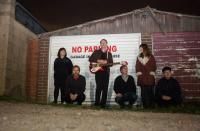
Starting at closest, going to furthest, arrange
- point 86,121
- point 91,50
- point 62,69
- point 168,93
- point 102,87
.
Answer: point 86,121, point 102,87, point 168,93, point 62,69, point 91,50

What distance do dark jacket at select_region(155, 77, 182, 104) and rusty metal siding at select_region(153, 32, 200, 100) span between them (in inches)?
87.1

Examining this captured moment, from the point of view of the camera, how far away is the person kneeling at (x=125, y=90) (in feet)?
31.6

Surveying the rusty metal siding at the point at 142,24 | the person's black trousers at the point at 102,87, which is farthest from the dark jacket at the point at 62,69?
the rusty metal siding at the point at 142,24

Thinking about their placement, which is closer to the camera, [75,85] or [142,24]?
[75,85]

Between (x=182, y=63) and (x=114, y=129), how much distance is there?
22.5 feet

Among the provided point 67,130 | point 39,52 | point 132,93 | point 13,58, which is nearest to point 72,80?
point 132,93

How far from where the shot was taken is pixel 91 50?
41.2 feet

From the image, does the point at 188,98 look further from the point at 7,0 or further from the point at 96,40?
the point at 7,0

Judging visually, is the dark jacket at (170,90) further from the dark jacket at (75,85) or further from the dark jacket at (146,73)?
the dark jacket at (75,85)

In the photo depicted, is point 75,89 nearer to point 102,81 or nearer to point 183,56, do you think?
point 102,81

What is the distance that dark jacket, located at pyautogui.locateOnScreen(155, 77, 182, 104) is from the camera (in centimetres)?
944

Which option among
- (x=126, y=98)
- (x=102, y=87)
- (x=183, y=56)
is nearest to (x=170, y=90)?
(x=126, y=98)

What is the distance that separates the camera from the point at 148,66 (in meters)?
9.48

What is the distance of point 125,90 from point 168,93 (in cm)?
118
